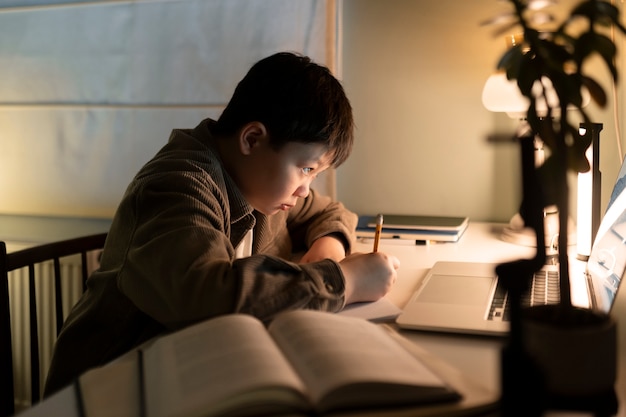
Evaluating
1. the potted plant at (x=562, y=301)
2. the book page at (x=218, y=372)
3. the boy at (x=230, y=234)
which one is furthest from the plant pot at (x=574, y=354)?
the boy at (x=230, y=234)

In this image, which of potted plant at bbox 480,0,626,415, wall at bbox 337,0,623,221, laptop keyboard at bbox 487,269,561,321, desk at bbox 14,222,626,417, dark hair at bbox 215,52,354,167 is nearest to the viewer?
potted plant at bbox 480,0,626,415

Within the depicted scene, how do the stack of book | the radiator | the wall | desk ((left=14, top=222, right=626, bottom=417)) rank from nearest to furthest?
desk ((left=14, top=222, right=626, bottom=417)) → the stack of book → the wall → the radiator

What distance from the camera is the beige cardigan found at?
0.83 meters

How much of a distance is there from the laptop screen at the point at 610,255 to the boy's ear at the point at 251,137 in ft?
1.79

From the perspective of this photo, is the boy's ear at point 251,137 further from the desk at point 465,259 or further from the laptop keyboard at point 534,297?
the laptop keyboard at point 534,297

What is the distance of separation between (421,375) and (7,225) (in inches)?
71.7

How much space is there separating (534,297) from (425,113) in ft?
2.77

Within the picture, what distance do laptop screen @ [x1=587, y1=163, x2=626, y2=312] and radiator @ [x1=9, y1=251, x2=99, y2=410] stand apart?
4.33 ft

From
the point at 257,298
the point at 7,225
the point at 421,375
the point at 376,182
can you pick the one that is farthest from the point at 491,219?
the point at 7,225

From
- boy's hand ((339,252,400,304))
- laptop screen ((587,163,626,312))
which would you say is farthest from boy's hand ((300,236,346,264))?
laptop screen ((587,163,626,312))

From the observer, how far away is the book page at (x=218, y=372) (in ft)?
1.82

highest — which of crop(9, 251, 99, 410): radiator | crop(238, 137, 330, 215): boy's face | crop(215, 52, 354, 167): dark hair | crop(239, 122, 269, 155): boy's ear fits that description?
crop(215, 52, 354, 167): dark hair

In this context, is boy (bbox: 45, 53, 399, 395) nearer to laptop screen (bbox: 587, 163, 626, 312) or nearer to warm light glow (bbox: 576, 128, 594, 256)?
laptop screen (bbox: 587, 163, 626, 312)

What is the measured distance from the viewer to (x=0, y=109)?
206cm
